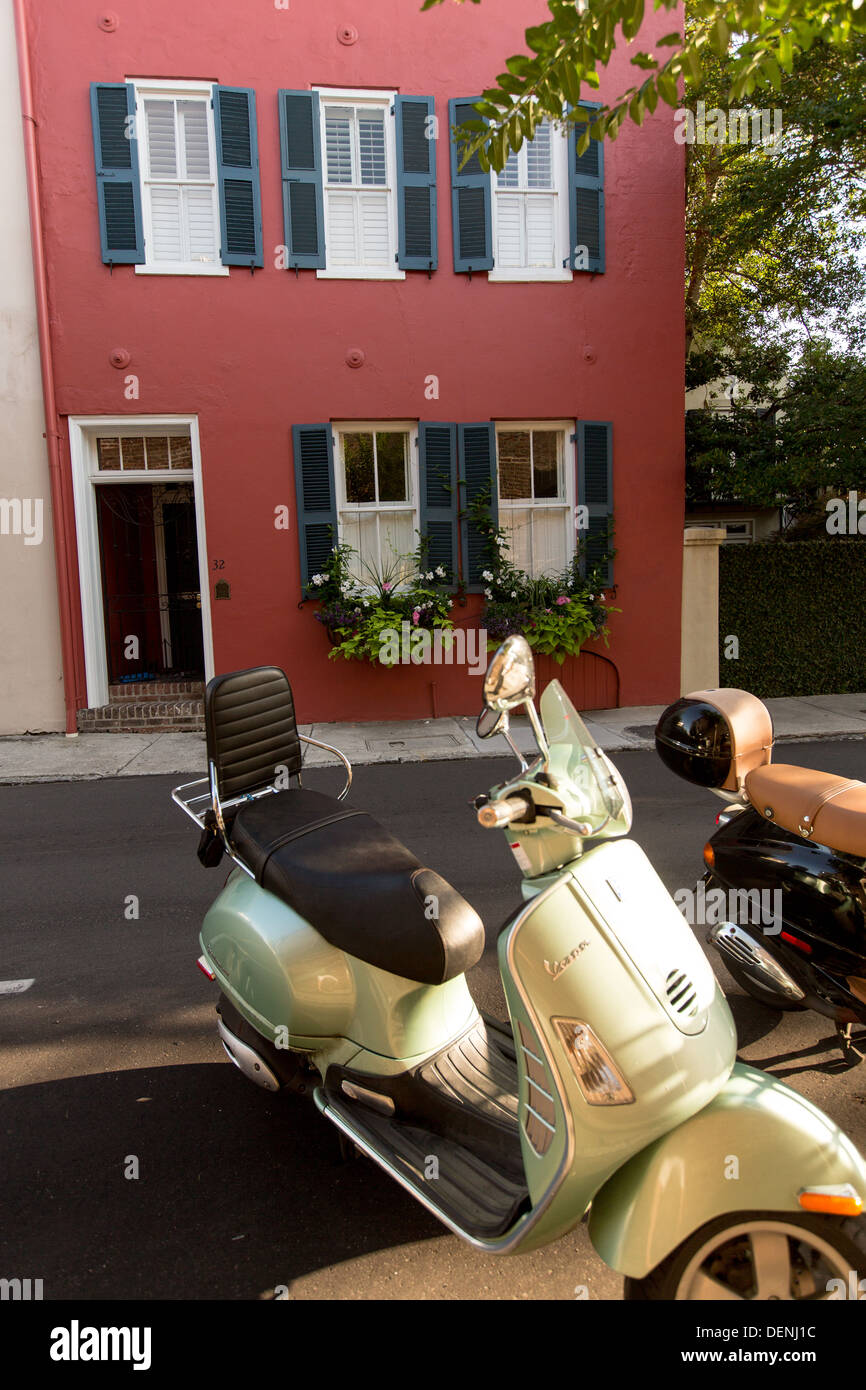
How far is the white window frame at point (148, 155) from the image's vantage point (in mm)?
9422

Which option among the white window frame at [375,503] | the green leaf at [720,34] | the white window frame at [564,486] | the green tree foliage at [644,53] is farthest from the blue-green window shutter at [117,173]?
the green leaf at [720,34]

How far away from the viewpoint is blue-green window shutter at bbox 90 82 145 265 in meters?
9.28

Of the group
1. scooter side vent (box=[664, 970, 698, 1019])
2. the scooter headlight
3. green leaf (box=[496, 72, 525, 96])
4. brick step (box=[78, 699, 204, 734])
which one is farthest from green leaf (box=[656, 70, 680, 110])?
brick step (box=[78, 699, 204, 734])

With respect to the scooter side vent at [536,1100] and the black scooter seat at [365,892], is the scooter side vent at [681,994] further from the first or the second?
the black scooter seat at [365,892]

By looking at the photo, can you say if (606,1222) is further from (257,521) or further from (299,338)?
(299,338)

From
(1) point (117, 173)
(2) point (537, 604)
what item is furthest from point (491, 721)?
(1) point (117, 173)

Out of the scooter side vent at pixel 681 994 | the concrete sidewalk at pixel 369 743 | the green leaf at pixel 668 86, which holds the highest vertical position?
the green leaf at pixel 668 86

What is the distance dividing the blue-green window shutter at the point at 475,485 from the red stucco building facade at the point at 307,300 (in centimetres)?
12

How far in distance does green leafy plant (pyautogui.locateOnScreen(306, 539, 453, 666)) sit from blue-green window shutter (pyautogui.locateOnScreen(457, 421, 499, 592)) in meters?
0.37

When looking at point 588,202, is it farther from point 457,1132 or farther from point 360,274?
point 457,1132

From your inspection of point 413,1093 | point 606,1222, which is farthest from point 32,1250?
point 606,1222

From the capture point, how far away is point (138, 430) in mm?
9945

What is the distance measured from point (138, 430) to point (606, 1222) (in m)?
9.77

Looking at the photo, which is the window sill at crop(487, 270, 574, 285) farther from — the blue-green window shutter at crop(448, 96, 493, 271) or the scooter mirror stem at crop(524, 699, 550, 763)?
the scooter mirror stem at crop(524, 699, 550, 763)
